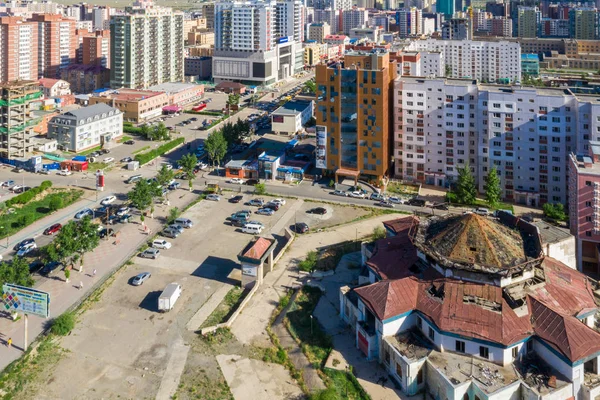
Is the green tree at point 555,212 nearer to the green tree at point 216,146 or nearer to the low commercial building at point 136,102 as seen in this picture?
the green tree at point 216,146

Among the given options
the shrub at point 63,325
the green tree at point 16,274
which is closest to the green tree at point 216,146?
the green tree at point 16,274

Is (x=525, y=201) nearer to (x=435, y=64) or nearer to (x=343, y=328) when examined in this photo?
(x=343, y=328)

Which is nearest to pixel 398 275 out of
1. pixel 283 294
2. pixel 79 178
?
pixel 283 294

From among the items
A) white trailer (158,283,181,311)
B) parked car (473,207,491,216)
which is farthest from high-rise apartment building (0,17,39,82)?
parked car (473,207,491,216)

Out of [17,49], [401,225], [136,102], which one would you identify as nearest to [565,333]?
[401,225]

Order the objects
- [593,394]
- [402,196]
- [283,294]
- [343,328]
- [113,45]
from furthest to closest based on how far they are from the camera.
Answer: [113,45]
[402,196]
[283,294]
[343,328]
[593,394]

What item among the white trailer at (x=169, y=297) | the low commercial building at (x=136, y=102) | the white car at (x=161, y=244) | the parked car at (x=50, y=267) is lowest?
the white trailer at (x=169, y=297)

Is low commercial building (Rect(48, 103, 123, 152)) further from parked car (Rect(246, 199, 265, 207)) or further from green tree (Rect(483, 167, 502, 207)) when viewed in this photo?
green tree (Rect(483, 167, 502, 207))
